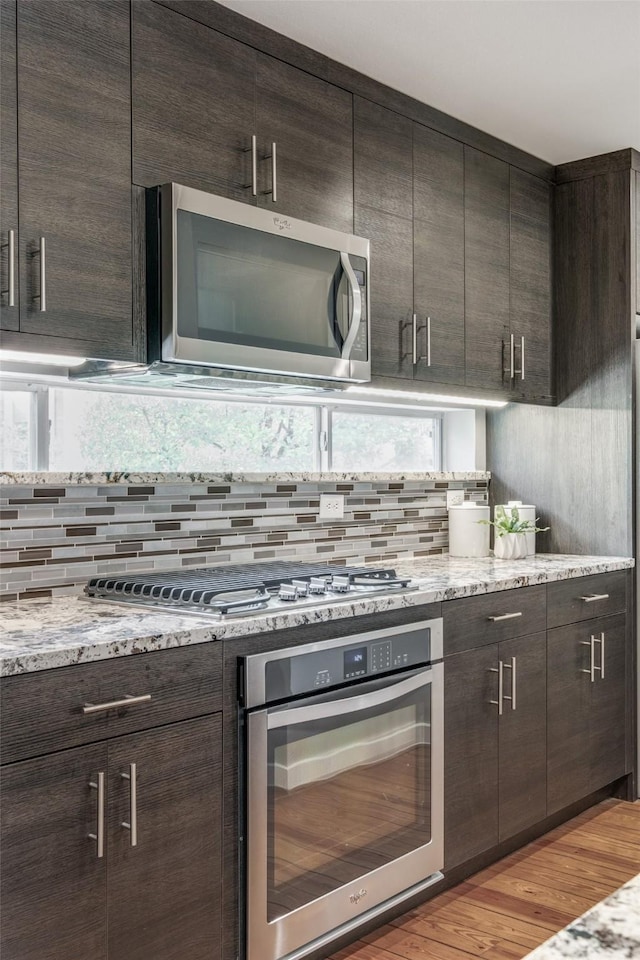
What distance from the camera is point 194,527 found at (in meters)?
2.71

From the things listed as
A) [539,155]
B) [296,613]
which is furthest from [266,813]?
[539,155]

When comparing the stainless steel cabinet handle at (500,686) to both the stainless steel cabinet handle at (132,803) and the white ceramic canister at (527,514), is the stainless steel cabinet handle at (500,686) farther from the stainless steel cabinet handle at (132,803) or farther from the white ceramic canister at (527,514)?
the stainless steel cabinet handle at (132,803)

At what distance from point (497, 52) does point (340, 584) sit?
167 centimetres

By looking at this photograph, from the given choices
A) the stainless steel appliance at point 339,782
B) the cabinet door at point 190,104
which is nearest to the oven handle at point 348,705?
the stainless steel appliance at point 339,782

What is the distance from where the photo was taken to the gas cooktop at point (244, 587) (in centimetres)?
205

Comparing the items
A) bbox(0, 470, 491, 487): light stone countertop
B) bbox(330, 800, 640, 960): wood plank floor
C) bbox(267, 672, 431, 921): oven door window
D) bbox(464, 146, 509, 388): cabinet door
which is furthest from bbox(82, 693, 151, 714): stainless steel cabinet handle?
A: bbox(464, 146, 509, 388): cabinet door

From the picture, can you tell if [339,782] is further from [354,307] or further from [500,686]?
[354,307]

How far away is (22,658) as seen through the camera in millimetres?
1572

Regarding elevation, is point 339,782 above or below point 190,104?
below

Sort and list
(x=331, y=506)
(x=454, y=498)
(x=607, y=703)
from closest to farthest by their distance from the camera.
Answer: (x=331, y=506) → (x=607, y=703) → (x=454, y=498)

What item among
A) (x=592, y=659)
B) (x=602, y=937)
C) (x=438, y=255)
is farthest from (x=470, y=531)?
(x=602, y=937)

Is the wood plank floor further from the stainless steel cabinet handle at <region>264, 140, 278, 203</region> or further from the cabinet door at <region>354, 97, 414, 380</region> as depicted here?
the stainless steel cabinet handle at <region>264, 140, 278, 203</region>

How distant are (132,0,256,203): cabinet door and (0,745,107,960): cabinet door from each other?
4.55ft

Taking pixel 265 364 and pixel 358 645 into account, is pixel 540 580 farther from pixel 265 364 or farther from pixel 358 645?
pixel 265 364
